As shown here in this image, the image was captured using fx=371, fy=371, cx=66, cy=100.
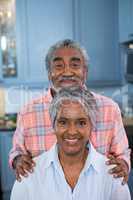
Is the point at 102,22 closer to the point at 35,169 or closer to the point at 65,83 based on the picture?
the point at 65,83

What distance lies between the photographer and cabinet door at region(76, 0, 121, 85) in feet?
11.8

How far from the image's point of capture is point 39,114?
5.48 ft

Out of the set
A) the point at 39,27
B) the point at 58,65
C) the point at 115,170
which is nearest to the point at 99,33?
the point at 39,27

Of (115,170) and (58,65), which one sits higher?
(58,65)

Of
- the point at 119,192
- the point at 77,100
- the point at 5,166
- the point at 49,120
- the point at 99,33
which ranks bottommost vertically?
the point at 5,166

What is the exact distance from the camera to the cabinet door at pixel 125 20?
3241 mm

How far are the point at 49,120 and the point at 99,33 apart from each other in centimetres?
216

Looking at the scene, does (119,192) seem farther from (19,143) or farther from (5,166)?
(5,166)

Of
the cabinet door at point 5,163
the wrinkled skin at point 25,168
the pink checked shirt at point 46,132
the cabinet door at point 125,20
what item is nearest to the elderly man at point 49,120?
the pink checked shirt at point 46,132

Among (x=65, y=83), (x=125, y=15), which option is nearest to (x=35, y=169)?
(x=65, y=83)

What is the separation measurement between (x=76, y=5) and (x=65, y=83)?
2186 mm

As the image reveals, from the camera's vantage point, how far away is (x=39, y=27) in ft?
11.7

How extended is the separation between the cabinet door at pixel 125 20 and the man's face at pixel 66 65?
1659 mm

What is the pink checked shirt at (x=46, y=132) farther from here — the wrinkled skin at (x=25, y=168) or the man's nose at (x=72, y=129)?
the man's nose at (x=72, y=129)
